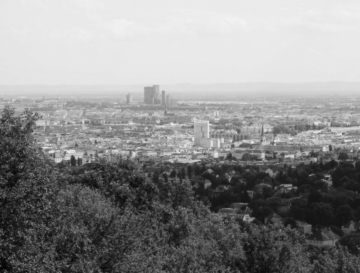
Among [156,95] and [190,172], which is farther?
[156,95]

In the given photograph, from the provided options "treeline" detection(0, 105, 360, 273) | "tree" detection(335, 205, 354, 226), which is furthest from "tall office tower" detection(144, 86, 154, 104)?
"treeline" detection(0, 105, 360, 273)

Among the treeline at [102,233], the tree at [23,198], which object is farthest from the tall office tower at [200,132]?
the tree at [23,198]

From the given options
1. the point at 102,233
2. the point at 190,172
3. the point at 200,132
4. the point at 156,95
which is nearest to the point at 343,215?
the point at 190,172

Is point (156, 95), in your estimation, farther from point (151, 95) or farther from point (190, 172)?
point (190, 172)

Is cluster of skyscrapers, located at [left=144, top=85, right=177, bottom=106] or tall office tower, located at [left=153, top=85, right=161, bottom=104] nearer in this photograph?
cluster of skyscrapers, located at [left=144, top=85, right=177, bottom=106]

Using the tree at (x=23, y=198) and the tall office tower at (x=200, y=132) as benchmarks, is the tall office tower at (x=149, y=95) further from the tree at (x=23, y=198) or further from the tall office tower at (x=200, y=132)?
the tree at (x=23, y=198)

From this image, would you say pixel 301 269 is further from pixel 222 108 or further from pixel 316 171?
pixel 222 108

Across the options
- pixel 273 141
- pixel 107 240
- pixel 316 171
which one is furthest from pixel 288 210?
pixel 273 141

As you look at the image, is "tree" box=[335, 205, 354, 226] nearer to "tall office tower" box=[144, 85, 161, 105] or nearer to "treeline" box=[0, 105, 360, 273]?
"treeline" box=[0, 105, 360, 273]
